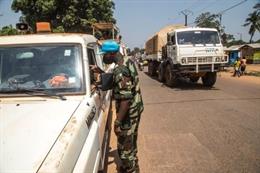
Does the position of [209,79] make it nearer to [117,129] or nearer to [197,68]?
[197,68]

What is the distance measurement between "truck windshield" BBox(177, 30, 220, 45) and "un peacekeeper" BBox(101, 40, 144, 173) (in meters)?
11.2

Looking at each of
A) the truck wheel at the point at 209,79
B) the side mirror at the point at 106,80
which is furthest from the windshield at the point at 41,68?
the truck wheel at the point at 209,79

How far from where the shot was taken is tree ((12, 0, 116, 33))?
2725 cm

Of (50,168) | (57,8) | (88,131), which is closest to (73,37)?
(88,131)

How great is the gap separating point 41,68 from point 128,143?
1403 mm

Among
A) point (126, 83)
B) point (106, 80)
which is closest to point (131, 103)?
point (126, 83)

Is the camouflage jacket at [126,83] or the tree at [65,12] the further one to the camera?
the tree at [65,12]

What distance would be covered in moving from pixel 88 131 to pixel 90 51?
186 cm

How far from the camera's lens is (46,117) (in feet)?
9.13

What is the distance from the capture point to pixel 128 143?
4.29 m

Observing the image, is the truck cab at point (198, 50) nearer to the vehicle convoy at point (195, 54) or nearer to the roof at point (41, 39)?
the vehicle convoy at point (195, 54)

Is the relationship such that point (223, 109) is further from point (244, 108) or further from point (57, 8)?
point (57, 8)

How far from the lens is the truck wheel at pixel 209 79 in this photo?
51.8 feet

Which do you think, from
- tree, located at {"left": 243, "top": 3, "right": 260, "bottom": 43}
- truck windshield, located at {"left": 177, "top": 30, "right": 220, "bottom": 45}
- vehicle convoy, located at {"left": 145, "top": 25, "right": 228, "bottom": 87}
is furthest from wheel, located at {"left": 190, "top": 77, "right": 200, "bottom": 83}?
tree, located at {"left": 243, "top": 3, "right": 260, "bottom": 43}
